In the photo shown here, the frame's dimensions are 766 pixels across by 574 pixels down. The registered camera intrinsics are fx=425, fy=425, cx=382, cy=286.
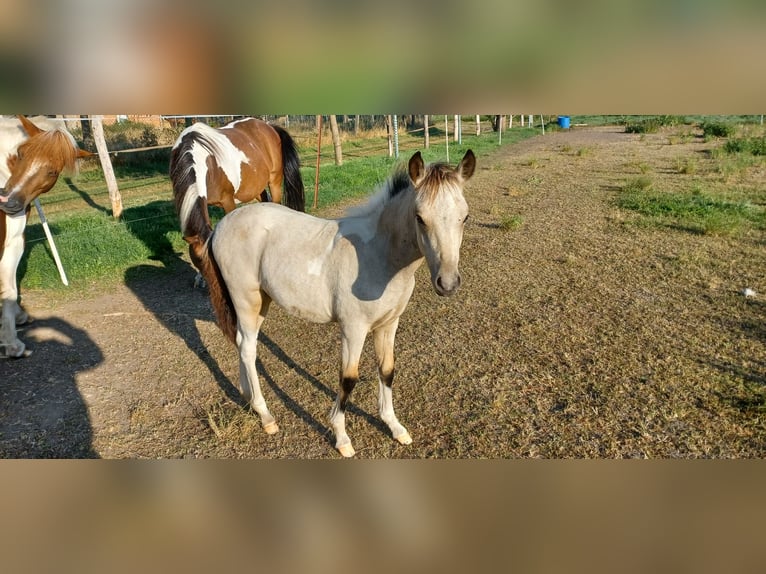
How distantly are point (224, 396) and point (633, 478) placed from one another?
3.36 meters

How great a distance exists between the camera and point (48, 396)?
139 inches

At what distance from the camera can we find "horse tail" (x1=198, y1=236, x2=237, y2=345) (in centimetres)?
311

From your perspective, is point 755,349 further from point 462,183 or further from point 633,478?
point 633,478

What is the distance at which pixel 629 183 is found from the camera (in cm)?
1029

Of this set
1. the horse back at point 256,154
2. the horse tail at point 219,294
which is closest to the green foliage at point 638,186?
the horse back at point 256,154

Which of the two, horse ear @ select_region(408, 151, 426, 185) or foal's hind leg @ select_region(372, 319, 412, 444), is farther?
foal's hind leg @ select_region(372, 319, 412, 444)

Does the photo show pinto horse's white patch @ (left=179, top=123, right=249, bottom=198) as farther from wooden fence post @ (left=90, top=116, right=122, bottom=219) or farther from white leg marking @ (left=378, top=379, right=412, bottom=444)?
wooden fence post @ (left=90, top=116, right=122, bottom=219)

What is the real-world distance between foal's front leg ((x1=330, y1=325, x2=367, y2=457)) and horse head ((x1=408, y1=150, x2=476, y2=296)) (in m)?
0.81

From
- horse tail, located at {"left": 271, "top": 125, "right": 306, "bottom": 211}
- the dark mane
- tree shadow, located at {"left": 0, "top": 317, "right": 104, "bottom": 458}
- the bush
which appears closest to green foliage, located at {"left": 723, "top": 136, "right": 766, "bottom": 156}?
the bush

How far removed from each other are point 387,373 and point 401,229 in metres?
1.08

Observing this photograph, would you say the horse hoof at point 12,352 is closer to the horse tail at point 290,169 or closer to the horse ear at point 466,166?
the horse tail at point 290,169

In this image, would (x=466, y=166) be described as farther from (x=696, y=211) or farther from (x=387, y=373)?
(x=696, y=211)
